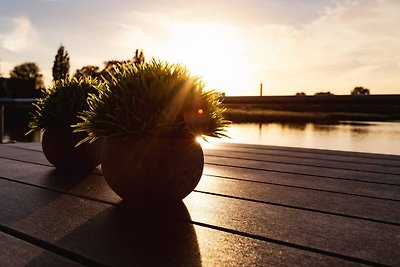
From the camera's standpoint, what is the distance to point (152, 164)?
141cm

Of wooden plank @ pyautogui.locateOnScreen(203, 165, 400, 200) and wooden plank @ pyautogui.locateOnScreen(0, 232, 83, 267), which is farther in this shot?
wooden plank @ pyautogui.locateOnScreen(203, 165, 400, 200)

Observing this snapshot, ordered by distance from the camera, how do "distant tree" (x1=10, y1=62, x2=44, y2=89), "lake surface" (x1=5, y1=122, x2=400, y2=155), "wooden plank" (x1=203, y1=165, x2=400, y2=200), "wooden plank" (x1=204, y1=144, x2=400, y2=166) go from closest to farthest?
"wooden plank" (x1=203, y1=165, x2=400, y2=200)
"wooden plank" (x1=204, y1=144, x2=400, y2=166)
"lake surface" (x1=5, y1=122, x2=400, y2=155)
"distant tree" (x1=10, y1=62, x2=44, y2=89)

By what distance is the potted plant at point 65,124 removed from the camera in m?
2.18

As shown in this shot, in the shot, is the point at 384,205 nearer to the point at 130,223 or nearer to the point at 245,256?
the point at 245,256

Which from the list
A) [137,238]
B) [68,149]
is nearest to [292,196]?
[137,238]

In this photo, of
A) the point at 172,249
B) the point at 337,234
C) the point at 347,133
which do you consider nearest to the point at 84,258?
the point at 172,249

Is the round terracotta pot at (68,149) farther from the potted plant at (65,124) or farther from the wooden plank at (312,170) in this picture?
the wooden plank at (312,170)

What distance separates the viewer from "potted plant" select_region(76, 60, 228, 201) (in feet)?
4.66

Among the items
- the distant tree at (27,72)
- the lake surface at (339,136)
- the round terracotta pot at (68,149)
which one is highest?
the distant tree at (27,72)

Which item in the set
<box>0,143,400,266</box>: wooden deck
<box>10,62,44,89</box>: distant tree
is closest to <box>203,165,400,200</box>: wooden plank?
<box>0,143,400,266</box>: wooden deck

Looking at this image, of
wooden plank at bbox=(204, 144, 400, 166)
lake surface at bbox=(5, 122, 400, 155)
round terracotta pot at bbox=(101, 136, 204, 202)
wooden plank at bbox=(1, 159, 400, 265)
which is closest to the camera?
wooden plank at bbox=(1, 159, 400, 265)

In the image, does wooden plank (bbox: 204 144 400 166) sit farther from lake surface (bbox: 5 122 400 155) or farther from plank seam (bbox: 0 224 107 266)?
plank seam (bbox: 0 224 107 266)

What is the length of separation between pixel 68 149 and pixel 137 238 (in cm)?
125

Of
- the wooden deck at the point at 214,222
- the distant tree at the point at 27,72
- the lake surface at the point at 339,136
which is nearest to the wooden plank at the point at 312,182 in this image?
the wooden deck at the point at 214,222
